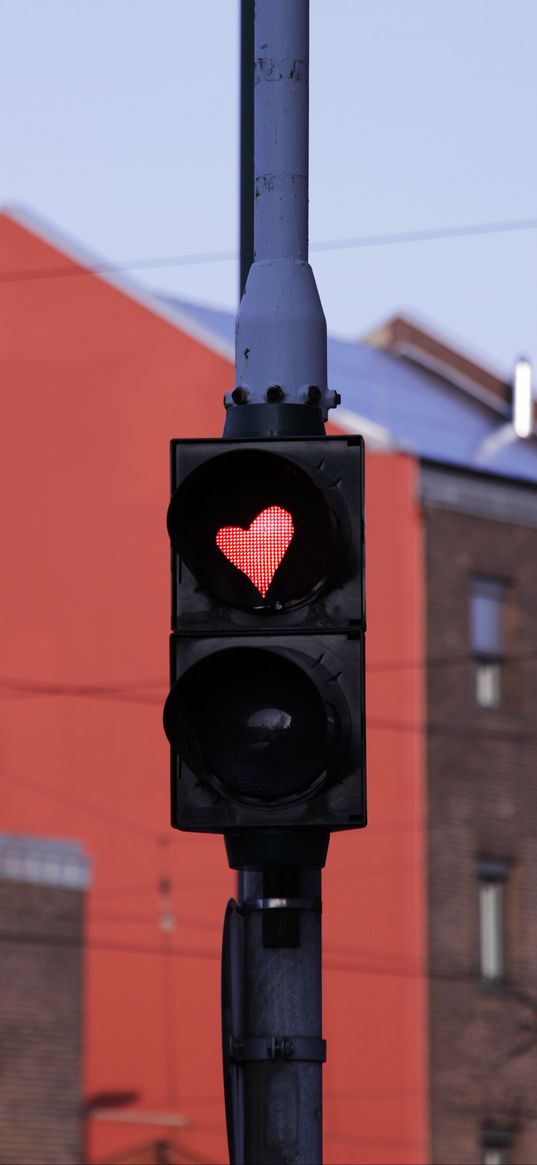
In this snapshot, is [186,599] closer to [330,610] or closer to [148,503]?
[330,610]

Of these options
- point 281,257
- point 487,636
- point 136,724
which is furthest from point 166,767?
point 281,257

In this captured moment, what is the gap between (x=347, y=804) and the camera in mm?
5297

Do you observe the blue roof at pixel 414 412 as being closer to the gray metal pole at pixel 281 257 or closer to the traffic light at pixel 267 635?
the gray metal pole at pixel 281 257

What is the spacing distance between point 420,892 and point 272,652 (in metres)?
28.1

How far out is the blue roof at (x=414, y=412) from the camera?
3462cm

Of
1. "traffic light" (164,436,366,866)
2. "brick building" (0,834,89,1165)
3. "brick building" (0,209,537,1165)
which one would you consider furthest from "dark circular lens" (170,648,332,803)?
"brick building" (0,209,537,1165)

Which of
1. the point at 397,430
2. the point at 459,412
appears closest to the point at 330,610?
the point at 397,430

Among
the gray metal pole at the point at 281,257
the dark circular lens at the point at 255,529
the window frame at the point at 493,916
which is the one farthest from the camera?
the window frame at the point at 493,916

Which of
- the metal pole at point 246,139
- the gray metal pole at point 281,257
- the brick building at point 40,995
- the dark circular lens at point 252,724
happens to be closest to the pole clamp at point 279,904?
the dark circular lens at point 252,724

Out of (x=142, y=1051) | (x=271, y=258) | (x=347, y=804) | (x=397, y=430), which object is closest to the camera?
(x=347, y=804)

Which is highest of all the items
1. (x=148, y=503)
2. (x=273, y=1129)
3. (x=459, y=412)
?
(x=459, y=412)

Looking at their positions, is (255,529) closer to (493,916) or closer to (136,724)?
(136,724)

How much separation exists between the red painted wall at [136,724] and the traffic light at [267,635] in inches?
1062

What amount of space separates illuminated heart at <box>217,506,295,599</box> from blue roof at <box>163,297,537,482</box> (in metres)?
27.7
